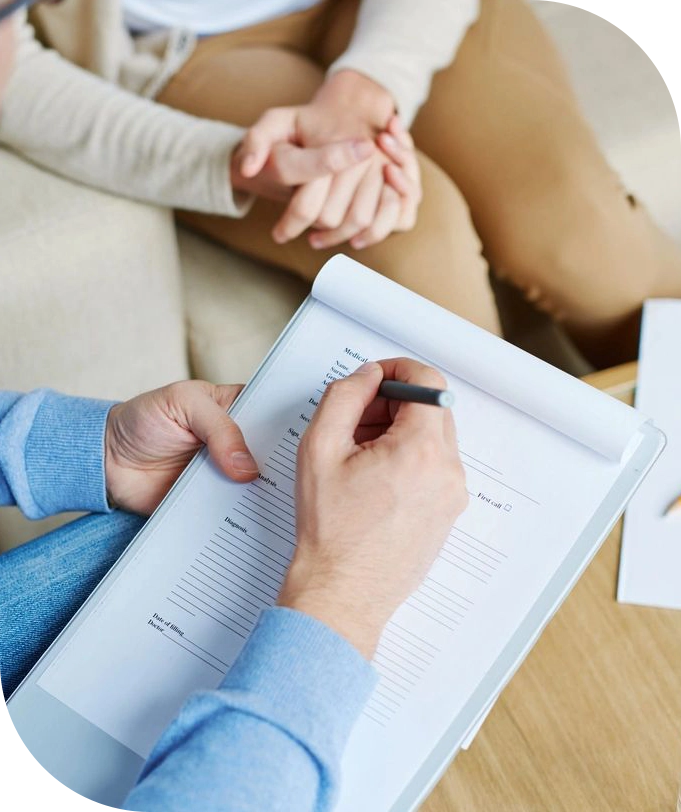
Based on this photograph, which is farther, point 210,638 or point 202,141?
point 202,141

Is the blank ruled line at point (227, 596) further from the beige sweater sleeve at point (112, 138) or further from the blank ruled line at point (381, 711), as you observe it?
the beige sweater sleeve at point (112, 138)

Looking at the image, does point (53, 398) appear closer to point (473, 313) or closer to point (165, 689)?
point (165, 689)

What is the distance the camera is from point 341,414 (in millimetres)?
517

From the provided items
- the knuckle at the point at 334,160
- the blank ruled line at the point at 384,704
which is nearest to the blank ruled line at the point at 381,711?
the blank ruled line at the point at 384,704

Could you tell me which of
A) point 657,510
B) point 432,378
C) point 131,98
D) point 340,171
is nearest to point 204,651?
point 432,378

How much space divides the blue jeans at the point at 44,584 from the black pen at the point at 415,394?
0.77ft

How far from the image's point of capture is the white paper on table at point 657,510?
0.69m

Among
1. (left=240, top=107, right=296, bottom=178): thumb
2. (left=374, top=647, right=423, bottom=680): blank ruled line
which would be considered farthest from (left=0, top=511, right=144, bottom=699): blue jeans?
(left=240, top=107, right=296, bottom=178): thumb

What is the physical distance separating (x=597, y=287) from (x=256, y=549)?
0.58 meters

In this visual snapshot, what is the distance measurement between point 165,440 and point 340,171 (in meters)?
0.36

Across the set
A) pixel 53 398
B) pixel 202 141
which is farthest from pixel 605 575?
pixel 202 141

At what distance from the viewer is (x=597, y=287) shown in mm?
967

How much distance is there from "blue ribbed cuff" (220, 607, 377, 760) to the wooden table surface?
0.62ft

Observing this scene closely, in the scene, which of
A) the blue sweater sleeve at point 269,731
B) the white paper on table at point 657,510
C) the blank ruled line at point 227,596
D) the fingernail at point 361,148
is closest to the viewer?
the blue sweater sleeve at point 269,731
